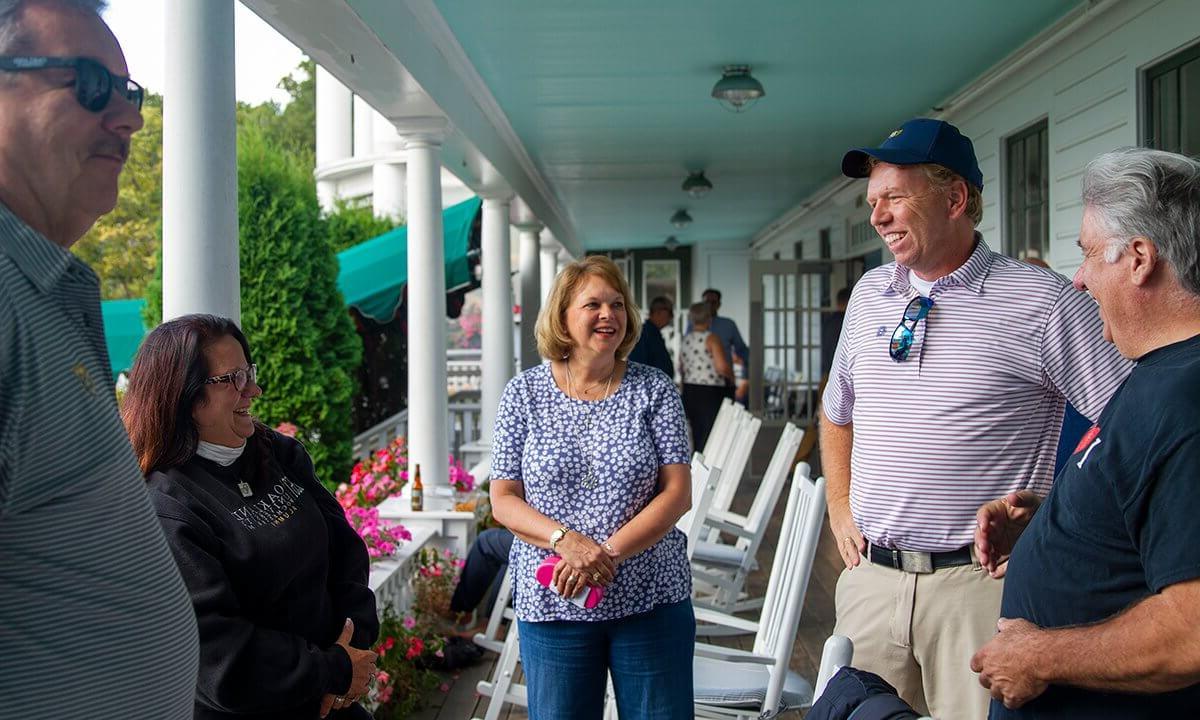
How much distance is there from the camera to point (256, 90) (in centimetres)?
4031

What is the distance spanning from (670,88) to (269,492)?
509cm

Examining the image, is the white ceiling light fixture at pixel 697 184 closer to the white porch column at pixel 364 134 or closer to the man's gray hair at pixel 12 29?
the man's gray hair at pixel 12 29

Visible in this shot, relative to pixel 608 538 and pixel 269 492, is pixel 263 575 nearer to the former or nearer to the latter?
pixel 269 492

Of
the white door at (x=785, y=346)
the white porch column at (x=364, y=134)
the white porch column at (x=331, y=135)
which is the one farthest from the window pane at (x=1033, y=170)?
the white porch column at (x=364, y=134)

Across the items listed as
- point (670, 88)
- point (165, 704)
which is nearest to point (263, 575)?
point (165, 704)

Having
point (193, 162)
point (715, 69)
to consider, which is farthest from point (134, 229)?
point (193, 162)

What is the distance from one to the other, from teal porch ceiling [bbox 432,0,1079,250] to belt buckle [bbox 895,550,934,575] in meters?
3.25

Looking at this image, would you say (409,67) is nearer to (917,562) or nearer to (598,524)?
(598,524)

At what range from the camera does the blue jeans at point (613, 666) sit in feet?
7.84

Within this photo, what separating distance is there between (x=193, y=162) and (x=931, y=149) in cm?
170

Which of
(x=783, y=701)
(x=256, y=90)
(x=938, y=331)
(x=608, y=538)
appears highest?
(x=256, y=90)

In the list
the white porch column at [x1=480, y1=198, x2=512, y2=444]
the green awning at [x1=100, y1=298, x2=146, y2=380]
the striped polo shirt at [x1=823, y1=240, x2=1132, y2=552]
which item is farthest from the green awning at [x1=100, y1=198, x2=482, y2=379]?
the striped polo shirt at [x1=823, y1=240, x2=1132, y2=552]

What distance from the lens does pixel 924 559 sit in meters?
2.12

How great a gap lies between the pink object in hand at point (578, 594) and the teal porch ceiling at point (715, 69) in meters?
3.03
